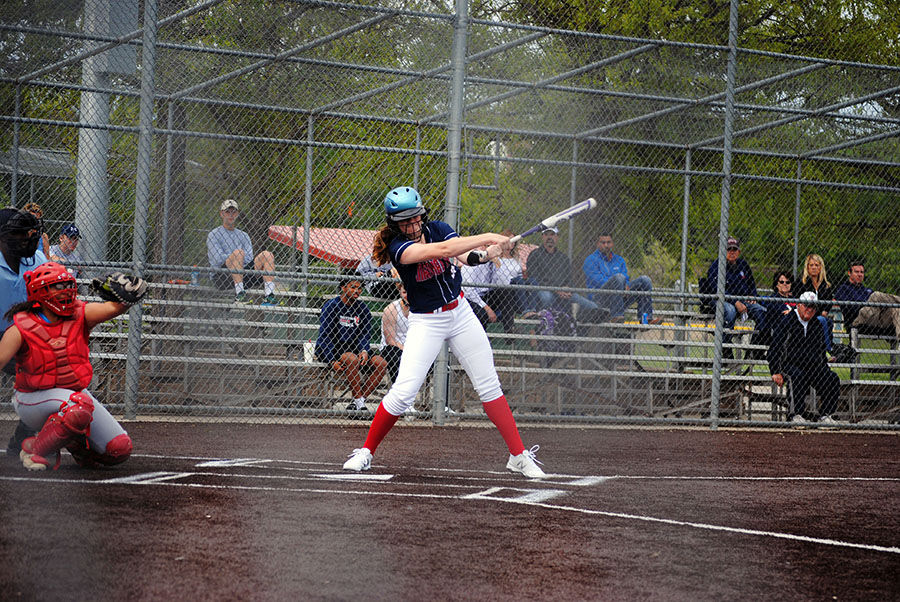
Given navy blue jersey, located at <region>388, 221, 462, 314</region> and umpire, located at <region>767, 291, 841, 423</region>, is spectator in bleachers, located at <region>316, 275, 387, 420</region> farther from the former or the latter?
umpire, located at <region>767, 291, 841, 423</region>

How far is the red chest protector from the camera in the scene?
626 cm

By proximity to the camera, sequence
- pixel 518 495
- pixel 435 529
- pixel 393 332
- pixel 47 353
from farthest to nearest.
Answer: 1. pixel 393 332
2. pixel 47 353
3. pixel 518 495
4. pixel 435 529

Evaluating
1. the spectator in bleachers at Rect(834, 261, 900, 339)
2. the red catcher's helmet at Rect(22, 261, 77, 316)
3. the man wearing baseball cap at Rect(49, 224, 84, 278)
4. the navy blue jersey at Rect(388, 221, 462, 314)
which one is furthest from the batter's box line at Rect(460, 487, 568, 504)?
the spectator in bleachers at Rect(834, 261, 900, 339)

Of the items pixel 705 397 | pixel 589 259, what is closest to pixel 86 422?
pixel 589 259

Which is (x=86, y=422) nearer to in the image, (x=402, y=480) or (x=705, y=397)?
(x=402, y=480)

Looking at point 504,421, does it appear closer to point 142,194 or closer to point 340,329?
point 340,329

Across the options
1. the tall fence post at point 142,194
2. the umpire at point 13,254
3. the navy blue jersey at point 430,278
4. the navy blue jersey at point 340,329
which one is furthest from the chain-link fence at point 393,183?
the navy blue jersey at point 430,278

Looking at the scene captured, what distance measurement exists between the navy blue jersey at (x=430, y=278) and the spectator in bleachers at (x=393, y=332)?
3.91 metres

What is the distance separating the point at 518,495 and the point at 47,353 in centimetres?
291

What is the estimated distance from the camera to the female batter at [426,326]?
680cm

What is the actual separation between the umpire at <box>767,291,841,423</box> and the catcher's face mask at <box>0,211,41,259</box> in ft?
27.0

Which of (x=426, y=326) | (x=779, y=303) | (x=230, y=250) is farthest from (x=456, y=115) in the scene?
(x=779, y=303)

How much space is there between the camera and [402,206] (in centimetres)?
672

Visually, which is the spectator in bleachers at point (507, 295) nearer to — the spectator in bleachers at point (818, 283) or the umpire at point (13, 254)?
the spectator in bleachers at point (818, 283)
